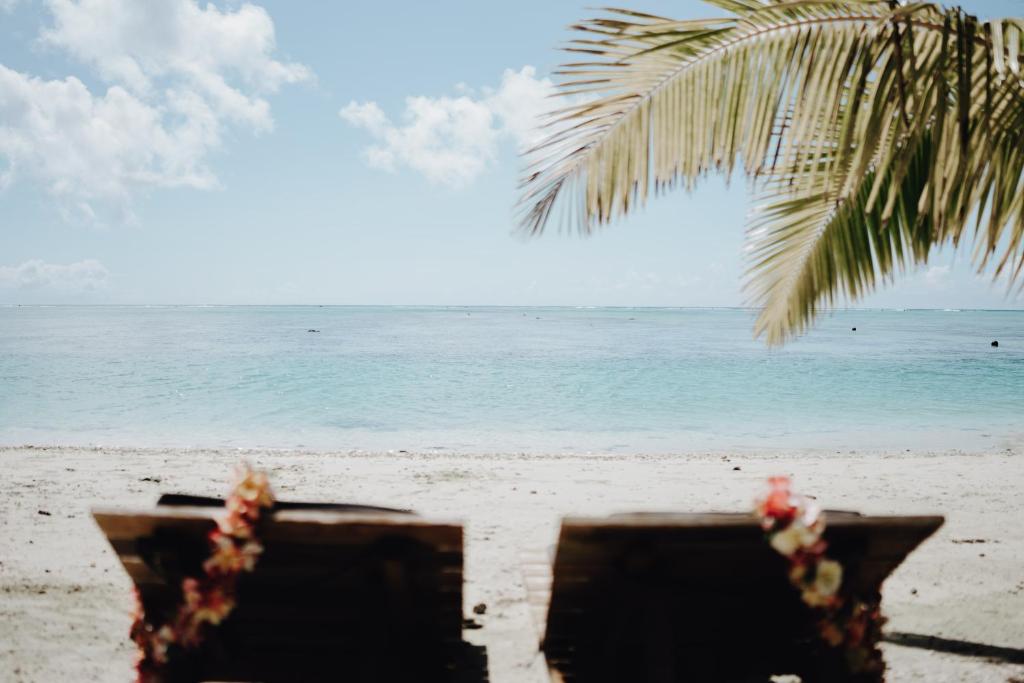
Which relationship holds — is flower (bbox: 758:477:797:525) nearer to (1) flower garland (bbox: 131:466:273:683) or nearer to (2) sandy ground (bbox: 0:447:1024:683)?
(1) flower garland (bbox: 131:466:273:683)

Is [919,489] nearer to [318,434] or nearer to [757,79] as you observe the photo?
[757,79]

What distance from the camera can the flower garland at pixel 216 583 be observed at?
1.89 metres

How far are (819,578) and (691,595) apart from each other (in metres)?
0.38

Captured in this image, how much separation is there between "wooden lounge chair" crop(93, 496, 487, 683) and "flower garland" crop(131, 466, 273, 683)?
0.04 meters

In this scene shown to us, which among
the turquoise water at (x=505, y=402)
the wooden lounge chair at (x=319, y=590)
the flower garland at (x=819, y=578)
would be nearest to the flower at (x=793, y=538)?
the flower garland at (x=819, y=578)

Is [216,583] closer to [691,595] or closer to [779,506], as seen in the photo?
[691,595]

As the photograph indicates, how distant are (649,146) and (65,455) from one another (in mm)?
10134

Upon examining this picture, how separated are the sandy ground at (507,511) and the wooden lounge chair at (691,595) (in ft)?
4.30

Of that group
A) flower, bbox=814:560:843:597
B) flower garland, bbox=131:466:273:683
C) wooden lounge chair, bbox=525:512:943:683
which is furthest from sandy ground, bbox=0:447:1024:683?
flower, bbox=814:560:843:597

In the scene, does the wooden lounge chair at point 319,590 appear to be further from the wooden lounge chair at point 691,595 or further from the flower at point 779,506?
the flower at point 779,506

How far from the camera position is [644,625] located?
204 cm

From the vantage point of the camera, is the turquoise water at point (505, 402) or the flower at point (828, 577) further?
the turquoise water at point (505, 402)

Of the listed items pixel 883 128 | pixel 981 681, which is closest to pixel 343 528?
pixel 883 128

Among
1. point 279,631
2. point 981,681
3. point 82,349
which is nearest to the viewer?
point 279,631
